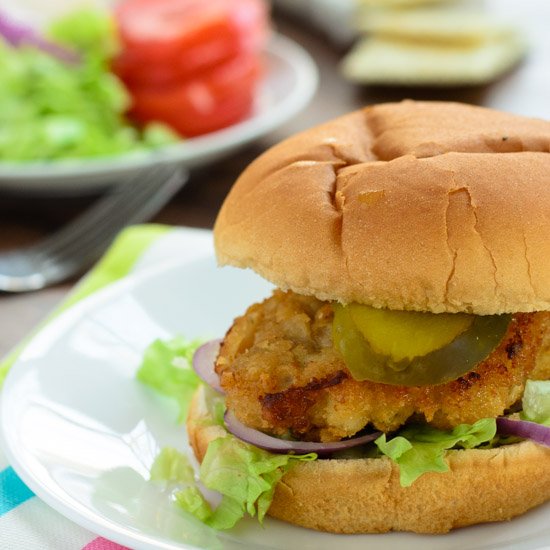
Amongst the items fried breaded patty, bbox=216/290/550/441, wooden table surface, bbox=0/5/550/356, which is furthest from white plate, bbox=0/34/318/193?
fried breaded patty, bbox=216/290/550/441

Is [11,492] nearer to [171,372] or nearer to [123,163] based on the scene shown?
[171,372]

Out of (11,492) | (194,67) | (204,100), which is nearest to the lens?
(11,492)

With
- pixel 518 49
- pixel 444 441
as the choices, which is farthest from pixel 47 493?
pixel 518 49

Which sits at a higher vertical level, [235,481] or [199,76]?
[235,481]

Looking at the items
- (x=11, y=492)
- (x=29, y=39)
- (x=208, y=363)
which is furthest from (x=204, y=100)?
(x=11, y=492)

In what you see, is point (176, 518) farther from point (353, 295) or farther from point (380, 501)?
point (353, 295)

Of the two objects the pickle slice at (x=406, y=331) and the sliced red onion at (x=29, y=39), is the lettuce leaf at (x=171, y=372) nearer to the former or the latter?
the pickle slice at (x=406, y=331)

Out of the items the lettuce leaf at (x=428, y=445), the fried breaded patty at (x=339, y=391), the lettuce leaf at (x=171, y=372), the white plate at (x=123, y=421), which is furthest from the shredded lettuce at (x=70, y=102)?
the lettuce leaf at (x=428, y=445)
